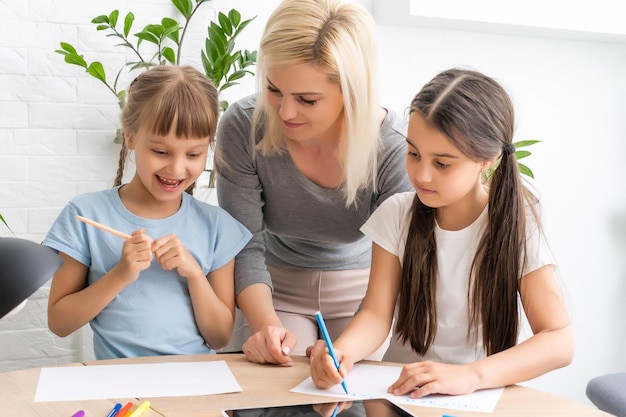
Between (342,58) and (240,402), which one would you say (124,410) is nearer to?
(240,402)

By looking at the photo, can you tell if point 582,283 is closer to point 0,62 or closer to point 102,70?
point 102,70

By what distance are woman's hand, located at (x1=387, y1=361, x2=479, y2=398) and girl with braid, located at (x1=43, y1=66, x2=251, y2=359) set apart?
0.51m

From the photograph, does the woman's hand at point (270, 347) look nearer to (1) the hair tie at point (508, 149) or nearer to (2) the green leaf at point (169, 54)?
(1) the hair tie at point (508, 149)

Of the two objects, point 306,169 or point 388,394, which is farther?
point 306,169

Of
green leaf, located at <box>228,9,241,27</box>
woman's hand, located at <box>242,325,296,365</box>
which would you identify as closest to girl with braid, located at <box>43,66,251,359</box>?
woman's hand, located at <box>242,325,296,365</box>

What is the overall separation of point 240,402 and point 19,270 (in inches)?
20.5

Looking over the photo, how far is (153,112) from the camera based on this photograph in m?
1.55

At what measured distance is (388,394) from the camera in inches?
45.9

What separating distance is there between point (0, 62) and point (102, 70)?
30cm

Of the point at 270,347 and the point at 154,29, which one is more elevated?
the point at 154,29

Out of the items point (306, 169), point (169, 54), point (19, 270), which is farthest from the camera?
point (169, 54)

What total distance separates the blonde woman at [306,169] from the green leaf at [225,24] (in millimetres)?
546

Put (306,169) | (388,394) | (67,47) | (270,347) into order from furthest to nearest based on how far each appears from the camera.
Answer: (67,47) → (306,169) → (270,347) → (388,394)

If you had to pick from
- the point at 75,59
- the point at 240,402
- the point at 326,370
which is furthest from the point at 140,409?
the point at 75,59
